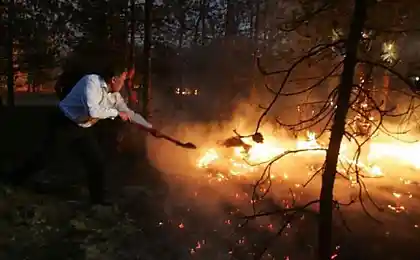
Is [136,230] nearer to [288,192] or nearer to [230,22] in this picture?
[288,192]

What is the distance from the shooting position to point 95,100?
5215 millimetres

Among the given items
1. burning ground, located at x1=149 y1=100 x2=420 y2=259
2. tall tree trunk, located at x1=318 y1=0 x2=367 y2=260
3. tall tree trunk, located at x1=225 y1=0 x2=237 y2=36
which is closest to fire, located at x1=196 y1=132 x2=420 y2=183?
burning ground, located at x1=149 y1=100 x2=420 y2=259

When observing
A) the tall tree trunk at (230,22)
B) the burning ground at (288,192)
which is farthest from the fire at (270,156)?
the tall tree trunk at (230,22)

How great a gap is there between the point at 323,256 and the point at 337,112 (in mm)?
1233

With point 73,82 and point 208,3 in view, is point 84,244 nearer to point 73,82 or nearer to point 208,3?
point 73,82

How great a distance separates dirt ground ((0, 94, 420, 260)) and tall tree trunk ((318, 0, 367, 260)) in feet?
3.51

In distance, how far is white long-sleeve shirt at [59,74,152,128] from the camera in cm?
517

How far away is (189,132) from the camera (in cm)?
1338

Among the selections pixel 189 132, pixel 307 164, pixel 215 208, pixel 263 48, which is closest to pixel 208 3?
pixel 263 48

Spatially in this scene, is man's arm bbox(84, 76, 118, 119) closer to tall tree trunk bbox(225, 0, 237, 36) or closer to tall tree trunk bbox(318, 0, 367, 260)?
tall tree trunk bbox(318, 0, 367, 260)

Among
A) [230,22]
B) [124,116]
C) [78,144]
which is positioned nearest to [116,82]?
[124,116]

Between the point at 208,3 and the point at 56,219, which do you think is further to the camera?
the point at 208,3

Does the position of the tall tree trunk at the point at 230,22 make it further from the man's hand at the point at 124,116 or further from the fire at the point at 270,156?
the man's hand at the point at 124,116

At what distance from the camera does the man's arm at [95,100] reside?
5141mm
